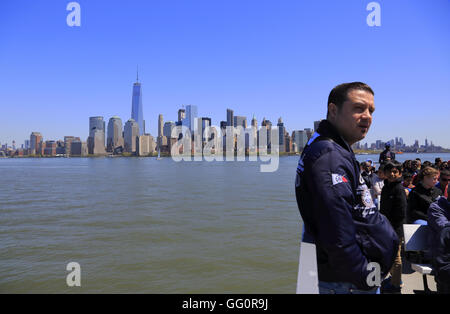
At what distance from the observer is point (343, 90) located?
1981 mm

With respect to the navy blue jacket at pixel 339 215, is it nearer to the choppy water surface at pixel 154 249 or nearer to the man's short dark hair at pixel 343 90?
the man's short dark hair at pixel 343 90

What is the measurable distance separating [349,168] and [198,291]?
282 inches

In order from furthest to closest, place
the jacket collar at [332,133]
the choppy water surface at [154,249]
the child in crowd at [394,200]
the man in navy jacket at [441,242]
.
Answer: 1. the choppy water surface at [154,249]
2. the child in crowd at [394,200]
3. the man in navy jacket at [441,242]
4. the jacket collar at [332,133]

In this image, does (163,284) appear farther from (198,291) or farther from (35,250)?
(35,250)

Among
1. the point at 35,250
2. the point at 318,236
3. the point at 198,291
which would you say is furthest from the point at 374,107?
the point at 35,250

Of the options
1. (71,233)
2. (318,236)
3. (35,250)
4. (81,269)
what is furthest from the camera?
(71,233)

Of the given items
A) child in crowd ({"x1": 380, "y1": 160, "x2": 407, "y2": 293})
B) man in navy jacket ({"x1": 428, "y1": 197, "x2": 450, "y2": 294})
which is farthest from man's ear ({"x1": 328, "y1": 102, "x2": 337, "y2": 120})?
child in crowd ({"x1": 380, "y1": 160, "x2": 407, "y2": 293})

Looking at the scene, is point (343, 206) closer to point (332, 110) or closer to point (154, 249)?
point (332, 110)

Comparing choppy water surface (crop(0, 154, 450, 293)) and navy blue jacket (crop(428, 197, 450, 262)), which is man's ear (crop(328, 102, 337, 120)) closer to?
navy blue jacket (crop(428, 197, 450, 262))

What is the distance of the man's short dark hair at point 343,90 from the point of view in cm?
196

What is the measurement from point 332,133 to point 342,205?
461mm

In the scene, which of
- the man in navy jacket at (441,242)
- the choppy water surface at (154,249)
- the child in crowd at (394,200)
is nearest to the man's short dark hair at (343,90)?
the man in navy jacket at (441,242)

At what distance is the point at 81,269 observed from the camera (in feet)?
32.3

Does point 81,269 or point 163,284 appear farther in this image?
point 81,269
